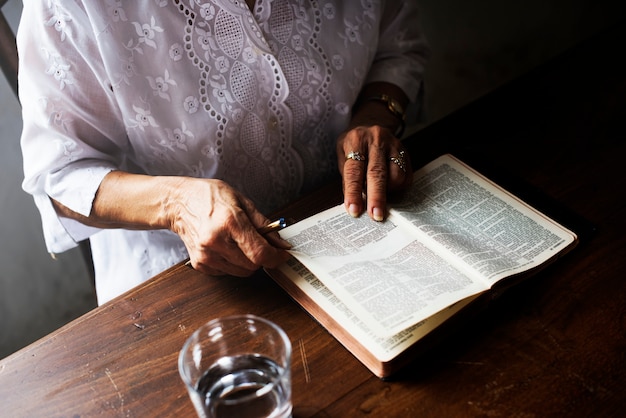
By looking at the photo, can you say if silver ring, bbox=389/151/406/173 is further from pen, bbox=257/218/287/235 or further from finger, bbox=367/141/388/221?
pen, bbox=257/218/287/235

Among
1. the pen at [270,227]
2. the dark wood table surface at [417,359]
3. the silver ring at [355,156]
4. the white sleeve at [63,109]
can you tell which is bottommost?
the dark wood table surface at [417,359]

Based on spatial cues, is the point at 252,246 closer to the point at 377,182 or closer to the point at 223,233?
the point at 223,233

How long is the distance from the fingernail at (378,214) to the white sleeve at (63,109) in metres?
0.44

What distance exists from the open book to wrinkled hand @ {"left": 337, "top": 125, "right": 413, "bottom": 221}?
0.07 feet

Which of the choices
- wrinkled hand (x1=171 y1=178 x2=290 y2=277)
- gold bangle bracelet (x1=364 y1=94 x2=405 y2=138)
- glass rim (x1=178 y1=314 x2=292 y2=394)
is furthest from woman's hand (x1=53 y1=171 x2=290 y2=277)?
gold bangle bracelet (x1=364 y1=94 x2=405 y2=138)

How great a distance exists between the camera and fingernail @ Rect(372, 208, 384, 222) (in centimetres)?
96

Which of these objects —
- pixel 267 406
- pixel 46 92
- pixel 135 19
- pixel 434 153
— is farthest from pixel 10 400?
pixel 434 153

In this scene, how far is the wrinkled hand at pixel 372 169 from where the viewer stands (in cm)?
98

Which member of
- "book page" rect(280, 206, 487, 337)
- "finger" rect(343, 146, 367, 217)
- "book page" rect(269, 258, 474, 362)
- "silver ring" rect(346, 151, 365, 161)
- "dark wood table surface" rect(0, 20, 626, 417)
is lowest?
"dark wood table surface" rect(0, 20, 626, 417)

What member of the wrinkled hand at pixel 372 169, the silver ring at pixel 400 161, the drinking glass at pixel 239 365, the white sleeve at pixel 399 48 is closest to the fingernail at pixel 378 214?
the wrinkled hand at pixel 372 169

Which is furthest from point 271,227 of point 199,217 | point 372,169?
point 372,169

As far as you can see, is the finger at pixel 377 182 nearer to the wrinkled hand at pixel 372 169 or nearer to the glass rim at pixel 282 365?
the wrinkled hand at pixel 372 169

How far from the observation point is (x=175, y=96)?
3.35 ft

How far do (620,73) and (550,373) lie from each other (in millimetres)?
878
